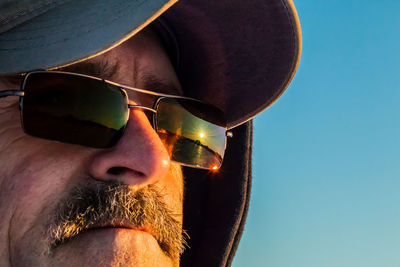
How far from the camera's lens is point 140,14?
1.27m

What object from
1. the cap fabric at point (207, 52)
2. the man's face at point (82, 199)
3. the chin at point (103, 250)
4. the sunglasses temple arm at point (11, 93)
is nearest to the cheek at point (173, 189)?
the man's face at point (82, 199)

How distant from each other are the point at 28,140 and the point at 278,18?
1229mm

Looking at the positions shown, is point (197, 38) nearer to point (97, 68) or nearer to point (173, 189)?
point (97, 68)

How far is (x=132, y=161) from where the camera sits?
1.53 m

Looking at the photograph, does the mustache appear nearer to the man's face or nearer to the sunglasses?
the man's face

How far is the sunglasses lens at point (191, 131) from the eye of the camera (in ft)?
6.17

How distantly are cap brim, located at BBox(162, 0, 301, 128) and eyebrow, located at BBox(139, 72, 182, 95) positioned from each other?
1.15 feet

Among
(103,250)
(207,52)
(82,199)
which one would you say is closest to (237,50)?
(207,52)

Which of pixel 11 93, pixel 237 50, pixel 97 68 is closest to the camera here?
pixel 11 93

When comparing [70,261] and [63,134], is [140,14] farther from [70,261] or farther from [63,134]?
[70,261]

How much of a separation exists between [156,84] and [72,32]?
697mm

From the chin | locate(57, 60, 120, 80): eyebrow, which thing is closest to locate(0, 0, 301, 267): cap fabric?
locate(57, 60, 120, 80): eyebrow

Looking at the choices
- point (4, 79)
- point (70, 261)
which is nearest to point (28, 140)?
point (4, 79)

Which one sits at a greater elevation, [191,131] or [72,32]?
[72,32]
